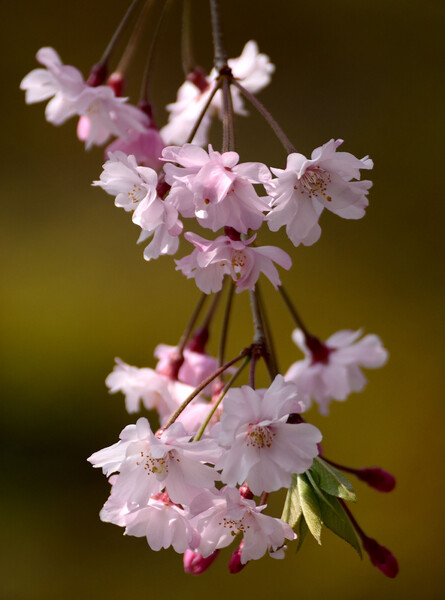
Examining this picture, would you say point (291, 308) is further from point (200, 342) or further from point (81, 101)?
point (81, 101)

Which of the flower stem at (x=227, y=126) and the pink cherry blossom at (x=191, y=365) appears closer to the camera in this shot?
the flower stem at (x=227, y=126)

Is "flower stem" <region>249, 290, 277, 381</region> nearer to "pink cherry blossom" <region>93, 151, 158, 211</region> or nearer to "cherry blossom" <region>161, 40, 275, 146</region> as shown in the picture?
"pink cherry blossom" <region>93, 151, 158, 211</region>

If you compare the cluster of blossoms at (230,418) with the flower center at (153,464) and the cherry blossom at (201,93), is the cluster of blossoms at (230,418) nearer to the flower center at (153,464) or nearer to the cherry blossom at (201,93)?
the flower center at (153,464)

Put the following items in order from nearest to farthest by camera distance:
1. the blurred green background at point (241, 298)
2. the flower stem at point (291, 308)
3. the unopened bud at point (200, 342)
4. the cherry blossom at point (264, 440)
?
1. the cherry blossom at point (264, 440)
2. the flower stem at point (291, 308)
3. the unopened bud at point (200, 342)
4. the blurred green background at point (241, 298)

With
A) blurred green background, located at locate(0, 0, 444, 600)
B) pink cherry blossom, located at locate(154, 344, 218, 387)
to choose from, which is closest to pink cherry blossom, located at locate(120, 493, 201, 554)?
pink cherry blossom, located at locate(154, 344, 218, 387)

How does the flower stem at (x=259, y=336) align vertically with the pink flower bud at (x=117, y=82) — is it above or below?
below

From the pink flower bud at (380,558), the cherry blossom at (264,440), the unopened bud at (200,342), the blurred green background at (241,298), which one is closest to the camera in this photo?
the cherry blossom at (264,440)

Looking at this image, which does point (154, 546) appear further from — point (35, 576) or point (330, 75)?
point (330, 75)

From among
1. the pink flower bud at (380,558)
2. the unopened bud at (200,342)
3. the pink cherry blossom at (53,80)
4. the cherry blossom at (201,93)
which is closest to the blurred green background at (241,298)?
the cherry blossom at (201,93)
